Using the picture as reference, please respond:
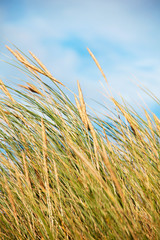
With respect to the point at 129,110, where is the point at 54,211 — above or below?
below

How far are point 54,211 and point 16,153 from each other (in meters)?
0.57

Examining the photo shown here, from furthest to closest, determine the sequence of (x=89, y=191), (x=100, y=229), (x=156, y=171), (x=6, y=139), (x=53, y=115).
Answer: (x=6, y=139) < (x=53, y=115) < (x=156, y=171) < (x=89, y=191) < (x=100, y=229)

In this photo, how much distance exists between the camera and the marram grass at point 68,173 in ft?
3.66

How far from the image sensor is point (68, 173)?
1.29m

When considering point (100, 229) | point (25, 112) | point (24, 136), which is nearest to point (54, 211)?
point (100, 229)

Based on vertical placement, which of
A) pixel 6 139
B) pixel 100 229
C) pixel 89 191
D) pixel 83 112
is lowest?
pixel 100 229

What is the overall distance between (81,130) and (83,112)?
44cm

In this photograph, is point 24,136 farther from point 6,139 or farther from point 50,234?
point 50,234

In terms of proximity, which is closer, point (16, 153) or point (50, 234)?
point (50, 234)

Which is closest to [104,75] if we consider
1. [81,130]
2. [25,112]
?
[81,130]

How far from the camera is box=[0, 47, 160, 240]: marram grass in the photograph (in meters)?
1.12

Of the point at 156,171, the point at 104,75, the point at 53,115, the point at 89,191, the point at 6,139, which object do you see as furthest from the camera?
the point at 6,139

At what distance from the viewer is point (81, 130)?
157 cm

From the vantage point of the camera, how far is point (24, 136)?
168cm
